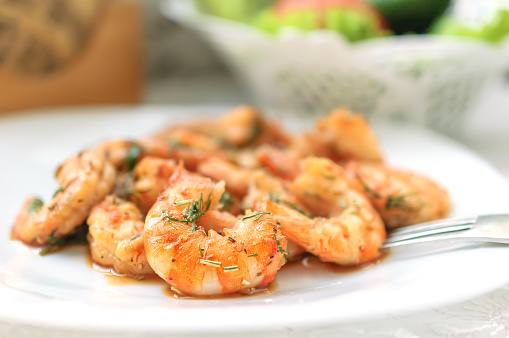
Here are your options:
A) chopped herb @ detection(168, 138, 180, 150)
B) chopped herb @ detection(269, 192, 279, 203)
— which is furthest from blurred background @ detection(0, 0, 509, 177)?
chopped herb @ detection(269, 192, 279, 203)

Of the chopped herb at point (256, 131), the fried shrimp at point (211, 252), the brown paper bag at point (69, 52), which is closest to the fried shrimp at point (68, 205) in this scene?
the fried shrimp at point (211, 252)

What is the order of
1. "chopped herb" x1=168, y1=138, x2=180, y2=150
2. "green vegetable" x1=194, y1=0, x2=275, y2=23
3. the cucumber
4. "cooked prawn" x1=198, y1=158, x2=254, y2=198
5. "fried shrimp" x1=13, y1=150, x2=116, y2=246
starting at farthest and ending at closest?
"green vegetable" x1=194, y1=0, x2=275, y2=23 < the cucumber < "chopped herb" x1=168, y1=138, x2=180, y2=150 < "cooked prawn" x1=198, y1=158, x2=254, y2=198 < "fried shrimp" x1=13, y1=150, x2=116, y2=246

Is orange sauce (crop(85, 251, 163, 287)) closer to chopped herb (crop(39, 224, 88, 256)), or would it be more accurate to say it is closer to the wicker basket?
chopped herb (crop(39, 224, 88, 256))

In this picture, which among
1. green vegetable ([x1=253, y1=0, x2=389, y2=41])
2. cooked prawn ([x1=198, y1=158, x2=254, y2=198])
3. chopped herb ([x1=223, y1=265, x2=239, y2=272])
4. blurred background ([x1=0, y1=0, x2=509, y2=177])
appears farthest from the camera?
green vegetable ([x1=253, y1=0, x2=389, y2=41])

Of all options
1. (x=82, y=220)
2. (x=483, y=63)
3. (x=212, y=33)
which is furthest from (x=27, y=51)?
(x=483, y=63)

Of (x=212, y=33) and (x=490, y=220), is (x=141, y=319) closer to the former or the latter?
(x=490, y=220)

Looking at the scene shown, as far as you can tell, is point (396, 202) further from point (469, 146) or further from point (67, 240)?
point (469, 146)

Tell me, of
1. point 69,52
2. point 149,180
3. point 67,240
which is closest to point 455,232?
point 149,180
